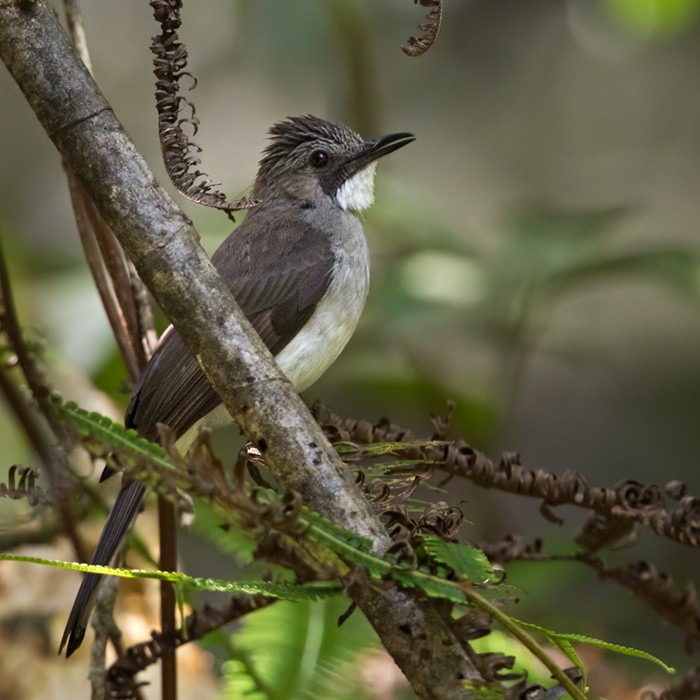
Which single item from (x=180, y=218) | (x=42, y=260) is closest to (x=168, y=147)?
(x=180, y=218)

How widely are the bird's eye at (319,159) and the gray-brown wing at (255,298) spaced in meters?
0.33

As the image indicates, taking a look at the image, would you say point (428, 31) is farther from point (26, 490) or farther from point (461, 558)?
point (26, 490)

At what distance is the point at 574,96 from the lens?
7598 mm

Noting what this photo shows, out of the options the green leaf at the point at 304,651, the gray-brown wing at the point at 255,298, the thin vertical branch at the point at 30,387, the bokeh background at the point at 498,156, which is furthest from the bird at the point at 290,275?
the bokeh background at the point at 498,156

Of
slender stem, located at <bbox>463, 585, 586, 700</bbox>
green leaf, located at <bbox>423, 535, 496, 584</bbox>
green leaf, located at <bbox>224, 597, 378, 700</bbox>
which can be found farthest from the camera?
green leaf, located at <bbox>224, 597, 378, 700</bbox>

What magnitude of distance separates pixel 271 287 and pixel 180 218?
181 cm

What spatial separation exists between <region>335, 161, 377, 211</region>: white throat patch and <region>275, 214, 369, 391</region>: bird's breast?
0.83ft

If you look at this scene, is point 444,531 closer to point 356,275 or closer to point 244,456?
point 244,456

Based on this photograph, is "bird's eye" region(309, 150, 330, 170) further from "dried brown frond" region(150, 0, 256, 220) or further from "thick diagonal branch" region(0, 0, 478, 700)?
→ "thick diagonal branch" region(0, 0, 478, 700)

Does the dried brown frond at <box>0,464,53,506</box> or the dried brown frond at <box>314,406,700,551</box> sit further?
the dried brown frond at <box>314,406,700,551</box>

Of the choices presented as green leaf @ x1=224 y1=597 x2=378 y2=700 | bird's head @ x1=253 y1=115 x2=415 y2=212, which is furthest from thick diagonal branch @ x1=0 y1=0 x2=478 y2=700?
bird's head @ x1=253 y1=115 x2=415 y2=212

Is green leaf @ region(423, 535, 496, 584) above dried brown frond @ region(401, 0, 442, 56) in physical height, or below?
below

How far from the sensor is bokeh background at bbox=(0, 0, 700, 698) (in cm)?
493

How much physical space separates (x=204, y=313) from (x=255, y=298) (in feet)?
6.11
